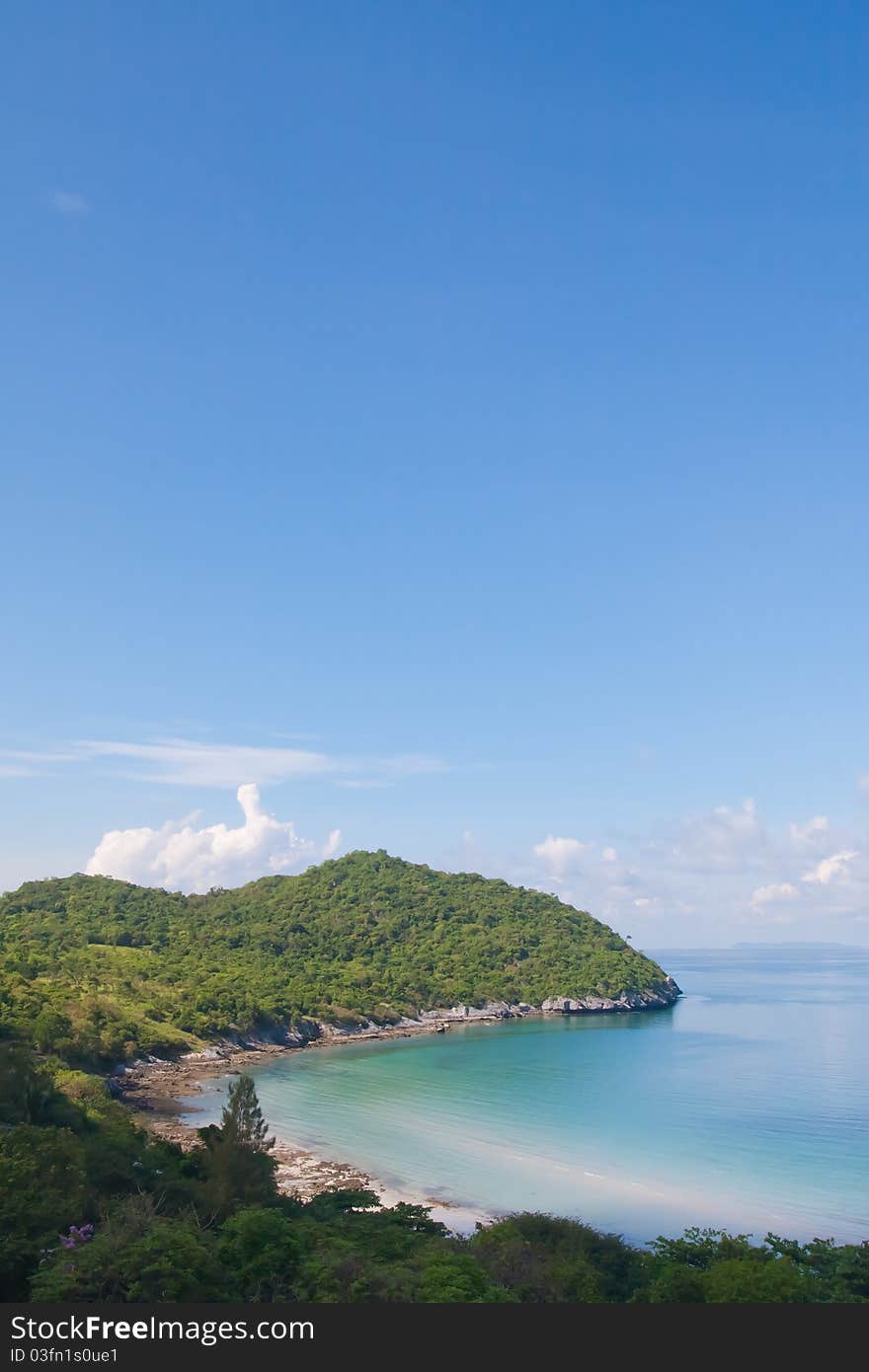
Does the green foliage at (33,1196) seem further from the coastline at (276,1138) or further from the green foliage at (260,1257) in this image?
the coastline at (276,1138)

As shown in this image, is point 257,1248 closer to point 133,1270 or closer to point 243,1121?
point 133,1270

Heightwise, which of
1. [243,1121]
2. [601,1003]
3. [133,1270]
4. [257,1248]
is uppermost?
[133,1270]

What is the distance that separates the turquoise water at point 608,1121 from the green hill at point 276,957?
1318 centimetres

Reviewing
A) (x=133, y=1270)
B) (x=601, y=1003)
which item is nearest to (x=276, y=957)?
(x=601, y=1003)

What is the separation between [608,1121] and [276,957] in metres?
87.3

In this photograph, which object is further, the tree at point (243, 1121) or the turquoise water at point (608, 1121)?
the turquoise water at point (608, 1121)

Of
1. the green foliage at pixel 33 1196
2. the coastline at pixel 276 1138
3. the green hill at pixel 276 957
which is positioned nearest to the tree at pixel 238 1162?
the green foliage at pixel 33 1196

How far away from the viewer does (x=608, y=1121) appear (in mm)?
63906

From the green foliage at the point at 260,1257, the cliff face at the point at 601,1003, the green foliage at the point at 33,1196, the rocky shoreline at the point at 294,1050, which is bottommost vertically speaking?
the cliff face at the point at 601,1003

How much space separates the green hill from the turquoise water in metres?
13.2

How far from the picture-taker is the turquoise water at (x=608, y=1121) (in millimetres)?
44438

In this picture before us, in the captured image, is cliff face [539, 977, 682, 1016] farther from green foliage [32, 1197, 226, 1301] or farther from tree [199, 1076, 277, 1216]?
green foliage [32, 1197, 226, 1301]

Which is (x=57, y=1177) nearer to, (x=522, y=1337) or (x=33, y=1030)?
(x=522, y=1337)

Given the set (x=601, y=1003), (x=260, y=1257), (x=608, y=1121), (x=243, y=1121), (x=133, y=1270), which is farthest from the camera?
(x=601, y=1003)
